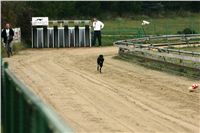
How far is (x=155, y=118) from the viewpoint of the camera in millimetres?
9352

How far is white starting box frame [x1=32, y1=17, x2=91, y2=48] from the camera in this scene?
93.8 feet

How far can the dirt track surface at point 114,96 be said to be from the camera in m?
8.86

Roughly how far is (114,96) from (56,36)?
682 inches

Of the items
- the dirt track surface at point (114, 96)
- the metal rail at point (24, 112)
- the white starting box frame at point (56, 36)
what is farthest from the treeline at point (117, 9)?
the metal rail at point (24, 112)

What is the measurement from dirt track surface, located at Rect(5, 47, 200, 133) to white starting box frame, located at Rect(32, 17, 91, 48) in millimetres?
8159

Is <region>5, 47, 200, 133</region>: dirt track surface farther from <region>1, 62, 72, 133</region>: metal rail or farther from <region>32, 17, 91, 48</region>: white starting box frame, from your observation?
<region>32, 17, 91, 48</region>: white starting box frame

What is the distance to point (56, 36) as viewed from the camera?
29000mm

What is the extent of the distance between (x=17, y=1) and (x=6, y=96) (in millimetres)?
24596

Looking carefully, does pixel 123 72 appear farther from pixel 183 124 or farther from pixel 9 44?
pixel 183 124

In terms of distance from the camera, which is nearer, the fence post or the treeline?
the fence post

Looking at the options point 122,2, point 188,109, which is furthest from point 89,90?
point 122,2

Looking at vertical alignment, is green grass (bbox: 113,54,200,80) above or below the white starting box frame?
below

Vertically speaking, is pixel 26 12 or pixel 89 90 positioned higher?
pixel 26 12

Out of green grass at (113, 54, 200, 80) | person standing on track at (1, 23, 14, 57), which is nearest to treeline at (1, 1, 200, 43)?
person standing on track at (1, 23, 14, 57)
